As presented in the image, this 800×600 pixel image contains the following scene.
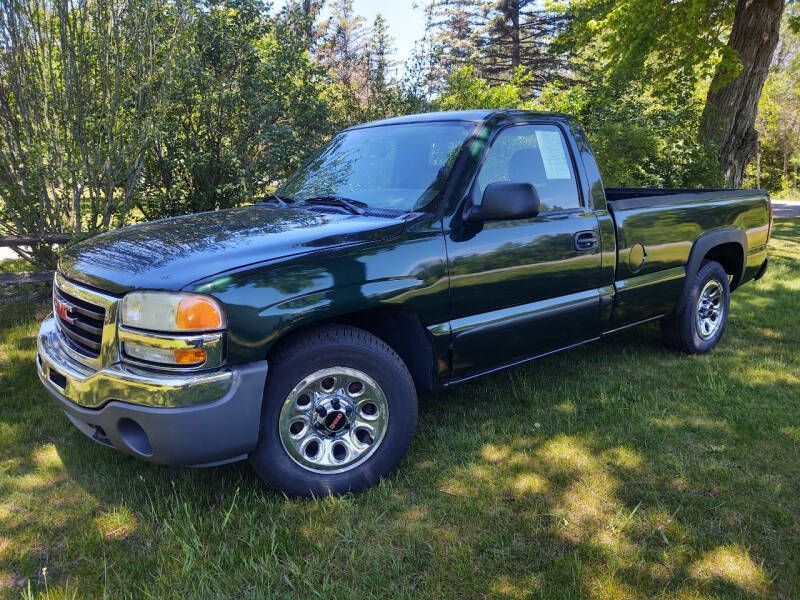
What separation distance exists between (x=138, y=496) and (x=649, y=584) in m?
2.28

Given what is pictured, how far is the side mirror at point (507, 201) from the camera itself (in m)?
3.09

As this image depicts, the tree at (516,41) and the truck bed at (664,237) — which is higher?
the tree at (516,41)

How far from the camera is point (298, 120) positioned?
856 cm

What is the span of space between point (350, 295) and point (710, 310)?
3716 mm

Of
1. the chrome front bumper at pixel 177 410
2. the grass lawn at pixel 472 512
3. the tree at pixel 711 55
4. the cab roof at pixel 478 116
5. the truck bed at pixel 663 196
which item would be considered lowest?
the grass lawn at pixel 472 512

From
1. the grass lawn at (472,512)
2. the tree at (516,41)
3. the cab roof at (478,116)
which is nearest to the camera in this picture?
the grass lawn at (472,512)

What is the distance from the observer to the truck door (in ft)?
10.7

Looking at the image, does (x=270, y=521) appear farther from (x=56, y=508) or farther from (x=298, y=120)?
(x=298, y=120)

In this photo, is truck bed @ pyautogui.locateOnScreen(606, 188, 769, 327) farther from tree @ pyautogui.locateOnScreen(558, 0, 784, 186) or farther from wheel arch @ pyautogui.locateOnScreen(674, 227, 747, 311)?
tree @ pyautogui.locateOnScreen(558, 0, 784, 186)

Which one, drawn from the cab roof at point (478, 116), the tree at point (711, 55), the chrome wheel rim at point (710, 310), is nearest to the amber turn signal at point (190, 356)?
the cab roof at point (478, 116)

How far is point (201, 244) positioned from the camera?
278 cm

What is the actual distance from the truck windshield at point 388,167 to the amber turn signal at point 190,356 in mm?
1374

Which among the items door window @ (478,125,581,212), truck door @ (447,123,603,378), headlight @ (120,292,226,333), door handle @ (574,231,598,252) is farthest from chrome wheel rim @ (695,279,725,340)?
headlight @ (120,292,226,333)

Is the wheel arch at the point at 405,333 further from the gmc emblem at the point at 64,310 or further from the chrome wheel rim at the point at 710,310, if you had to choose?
the chrome wheel rim at the point at 710,310
